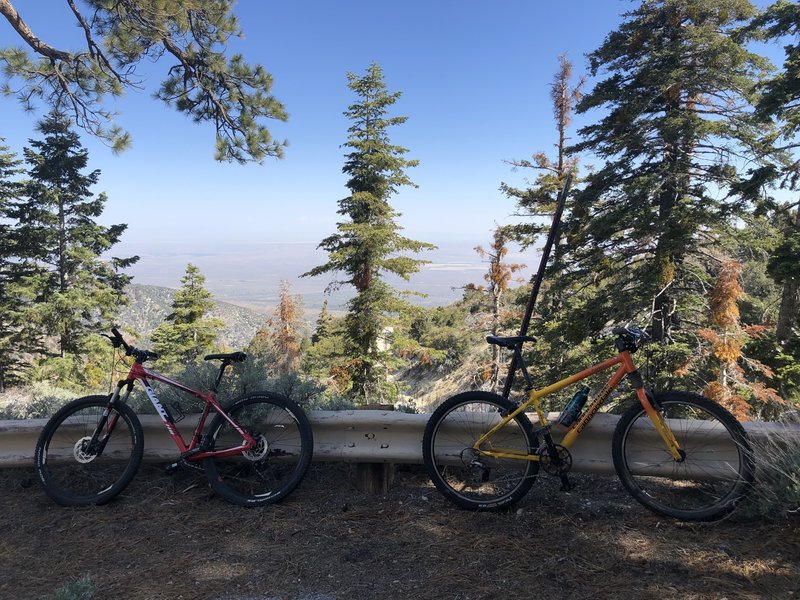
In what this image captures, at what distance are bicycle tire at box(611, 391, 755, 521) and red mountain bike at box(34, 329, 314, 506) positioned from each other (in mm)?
2150

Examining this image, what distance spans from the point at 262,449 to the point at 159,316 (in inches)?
1492

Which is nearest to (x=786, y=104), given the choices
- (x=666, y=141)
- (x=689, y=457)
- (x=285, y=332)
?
(x=666, y=141)

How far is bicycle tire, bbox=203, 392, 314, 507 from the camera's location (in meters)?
3.32

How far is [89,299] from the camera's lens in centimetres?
2241

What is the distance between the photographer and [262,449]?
3.40 m

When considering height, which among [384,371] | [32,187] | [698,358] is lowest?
[384,371]

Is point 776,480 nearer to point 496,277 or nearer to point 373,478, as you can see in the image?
point 373,478

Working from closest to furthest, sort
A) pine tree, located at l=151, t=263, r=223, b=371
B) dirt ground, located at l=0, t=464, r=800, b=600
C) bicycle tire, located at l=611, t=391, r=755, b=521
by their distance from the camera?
dirt ground, located at l=0, t=464, r=800, b=600 → bicycle tire, located at l=611, t=391, r=755, b=521 → pine tree, located at l=151, t=263, r=223, b=371

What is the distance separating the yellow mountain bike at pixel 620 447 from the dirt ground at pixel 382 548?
16 cm

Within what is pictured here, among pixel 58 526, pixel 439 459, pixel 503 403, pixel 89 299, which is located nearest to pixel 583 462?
pixel 503 403

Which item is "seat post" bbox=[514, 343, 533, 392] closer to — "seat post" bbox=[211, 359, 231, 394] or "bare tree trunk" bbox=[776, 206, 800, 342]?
"seat post" bbox=[211, 359, 231, 394]

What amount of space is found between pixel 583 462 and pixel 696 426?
74 centimetres

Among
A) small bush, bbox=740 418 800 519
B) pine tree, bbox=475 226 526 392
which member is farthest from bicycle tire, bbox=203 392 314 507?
pine tree, bbox=475 226 526 392

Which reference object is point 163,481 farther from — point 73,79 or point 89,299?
point 89,299
